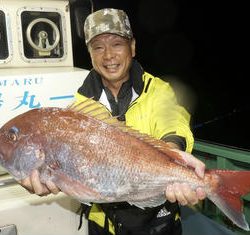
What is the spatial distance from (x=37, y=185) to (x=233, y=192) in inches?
45.0

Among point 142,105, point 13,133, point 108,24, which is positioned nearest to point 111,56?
point 108,24

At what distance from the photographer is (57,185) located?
7.22 ft

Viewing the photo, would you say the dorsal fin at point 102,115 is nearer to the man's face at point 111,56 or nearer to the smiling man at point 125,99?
the smiling man at point 125,99

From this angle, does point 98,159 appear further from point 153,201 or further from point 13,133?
point 13,133

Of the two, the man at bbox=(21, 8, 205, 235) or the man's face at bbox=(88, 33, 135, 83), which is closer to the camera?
the man at bbox=(21, 8, 205, 235)

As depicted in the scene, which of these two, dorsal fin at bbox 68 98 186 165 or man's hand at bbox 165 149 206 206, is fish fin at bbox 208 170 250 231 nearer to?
man's hand at bbox 165 149 206 206

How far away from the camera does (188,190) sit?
2170mm

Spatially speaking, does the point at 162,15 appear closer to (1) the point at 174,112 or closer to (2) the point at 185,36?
(2) the point at 185,36

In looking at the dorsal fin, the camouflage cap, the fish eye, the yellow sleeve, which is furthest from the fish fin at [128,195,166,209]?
the camouflage cap

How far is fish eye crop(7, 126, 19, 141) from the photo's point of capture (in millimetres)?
2221

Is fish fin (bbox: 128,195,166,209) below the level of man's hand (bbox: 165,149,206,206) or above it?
below

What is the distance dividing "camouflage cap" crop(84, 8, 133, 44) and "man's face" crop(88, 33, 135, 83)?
0.05m

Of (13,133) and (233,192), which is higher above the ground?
(13,133)

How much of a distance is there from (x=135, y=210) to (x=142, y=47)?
44423 mm
